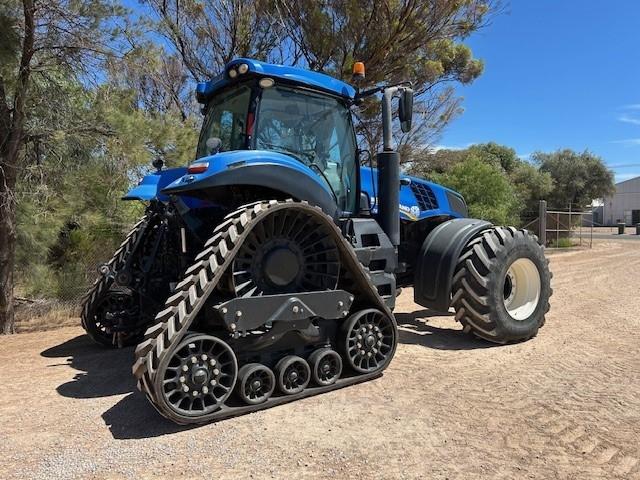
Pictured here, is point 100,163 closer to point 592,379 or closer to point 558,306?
point 592,379

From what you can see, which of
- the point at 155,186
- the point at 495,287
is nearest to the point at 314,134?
the point at 155,186

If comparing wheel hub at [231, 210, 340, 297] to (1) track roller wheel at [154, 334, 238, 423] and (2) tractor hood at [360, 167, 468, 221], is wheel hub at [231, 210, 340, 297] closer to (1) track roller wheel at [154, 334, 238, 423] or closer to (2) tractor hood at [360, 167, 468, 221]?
(1) track roller wheel at [154, 334, 238, 423]

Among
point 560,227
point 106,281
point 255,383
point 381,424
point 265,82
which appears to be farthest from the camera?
point 560,227

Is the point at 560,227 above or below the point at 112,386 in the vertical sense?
above

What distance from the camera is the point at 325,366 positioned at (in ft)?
14.3

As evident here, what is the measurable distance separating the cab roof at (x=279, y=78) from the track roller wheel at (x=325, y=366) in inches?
92.2


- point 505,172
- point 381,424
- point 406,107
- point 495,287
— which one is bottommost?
point 381,424

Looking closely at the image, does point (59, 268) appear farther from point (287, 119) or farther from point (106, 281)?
point (287, 119)

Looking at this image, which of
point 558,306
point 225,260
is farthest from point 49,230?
point 558,306

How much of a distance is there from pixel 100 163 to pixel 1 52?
70.6 inches

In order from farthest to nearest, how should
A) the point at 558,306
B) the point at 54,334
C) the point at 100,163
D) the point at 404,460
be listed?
the point at 558,306 → the point at 100,163 → the point at 54,334 → the point at 404,460

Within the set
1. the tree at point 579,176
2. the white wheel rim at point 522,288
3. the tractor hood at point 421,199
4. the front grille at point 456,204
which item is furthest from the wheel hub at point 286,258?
the tree at point 579,176

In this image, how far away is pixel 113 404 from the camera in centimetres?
412

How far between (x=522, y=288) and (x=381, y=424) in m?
3.59
